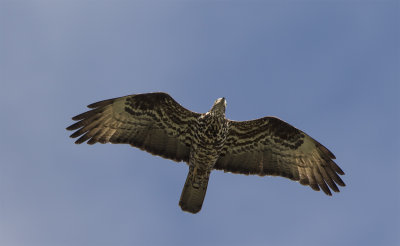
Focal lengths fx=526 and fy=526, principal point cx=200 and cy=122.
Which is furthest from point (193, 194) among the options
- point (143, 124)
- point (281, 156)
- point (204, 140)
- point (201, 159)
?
point (281, 156)

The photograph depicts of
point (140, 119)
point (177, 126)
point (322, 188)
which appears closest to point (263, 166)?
point (322, 188)

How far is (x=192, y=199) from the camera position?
14445mm

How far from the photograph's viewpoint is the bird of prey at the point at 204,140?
1437 centimetres

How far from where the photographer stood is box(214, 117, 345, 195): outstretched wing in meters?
15.0

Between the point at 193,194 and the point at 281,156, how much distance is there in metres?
2.86

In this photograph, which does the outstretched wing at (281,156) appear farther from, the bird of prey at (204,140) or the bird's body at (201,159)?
the bird's body at (201,159)

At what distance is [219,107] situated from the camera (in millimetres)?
13953

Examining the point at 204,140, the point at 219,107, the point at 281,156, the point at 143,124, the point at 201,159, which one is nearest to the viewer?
the point at 219,107

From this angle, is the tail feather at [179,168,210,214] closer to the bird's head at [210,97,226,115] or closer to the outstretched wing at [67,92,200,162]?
the outstretched wing at [67,92,200,162]

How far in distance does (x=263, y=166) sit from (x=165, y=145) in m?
2.92

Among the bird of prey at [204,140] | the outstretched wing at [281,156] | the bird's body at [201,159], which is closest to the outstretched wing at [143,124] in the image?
the bird of prey at [204,140]

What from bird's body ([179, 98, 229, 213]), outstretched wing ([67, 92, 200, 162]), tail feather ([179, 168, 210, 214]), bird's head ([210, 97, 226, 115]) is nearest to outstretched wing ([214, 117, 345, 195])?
bird's body ([179, 98, 229, 213])

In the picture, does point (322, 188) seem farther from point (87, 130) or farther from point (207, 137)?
point (87, 130)

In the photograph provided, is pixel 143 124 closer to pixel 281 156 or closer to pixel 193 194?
pixel 193 194
